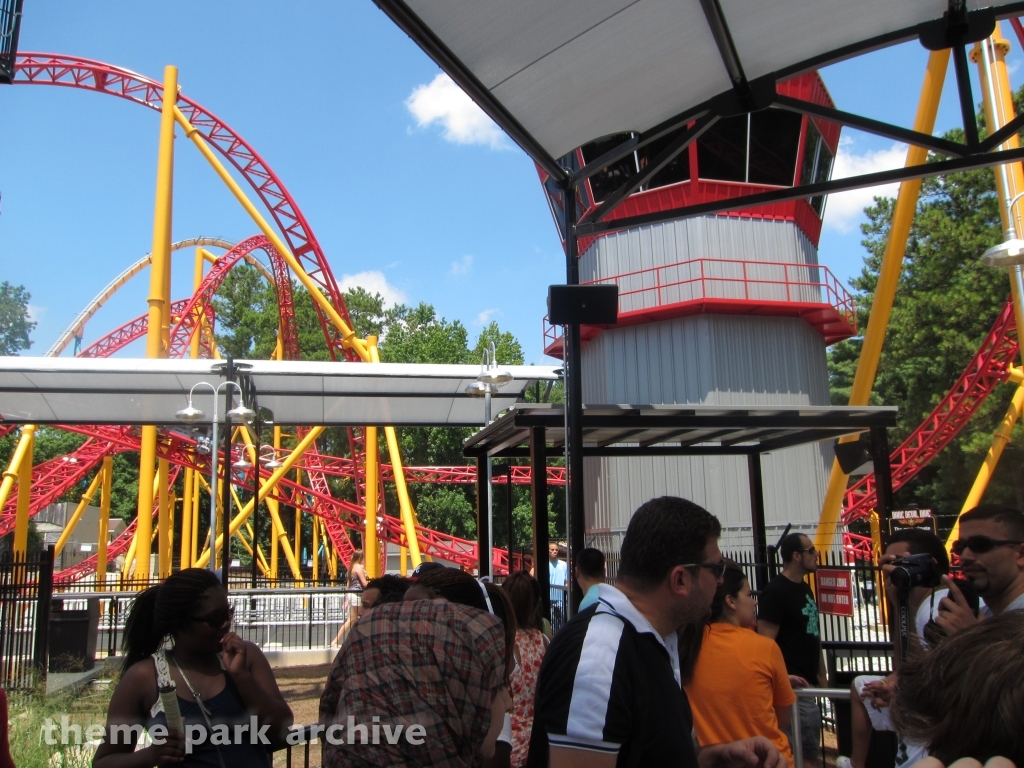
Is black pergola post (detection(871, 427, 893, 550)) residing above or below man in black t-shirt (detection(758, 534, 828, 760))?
above

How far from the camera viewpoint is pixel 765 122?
20.4m

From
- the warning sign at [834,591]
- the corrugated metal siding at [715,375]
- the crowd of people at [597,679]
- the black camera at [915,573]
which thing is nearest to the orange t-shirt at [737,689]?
the crowd of people at [597,679]

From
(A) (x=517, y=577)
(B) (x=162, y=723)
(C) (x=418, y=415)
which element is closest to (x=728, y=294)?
(C) (x=418, y=415)

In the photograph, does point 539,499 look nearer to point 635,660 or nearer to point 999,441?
point 635,660

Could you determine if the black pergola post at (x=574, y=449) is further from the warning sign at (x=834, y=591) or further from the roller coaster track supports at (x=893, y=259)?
the roller coaster track supports at (x=893, y=259)

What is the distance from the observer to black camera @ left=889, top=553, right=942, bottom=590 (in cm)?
330

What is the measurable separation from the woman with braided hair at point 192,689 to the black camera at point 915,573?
235 centimetres

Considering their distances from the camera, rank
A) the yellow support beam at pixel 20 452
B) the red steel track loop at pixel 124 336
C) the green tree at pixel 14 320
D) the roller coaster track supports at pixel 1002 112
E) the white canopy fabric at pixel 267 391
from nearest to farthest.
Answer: the roller coaster track supports at pixel 1002 112
the white canopy fabric at pixel 267 391
the yellow support beam at pixel 20 452
the red steel track loop at pixel 124 336
the green tree at pixel 14 320

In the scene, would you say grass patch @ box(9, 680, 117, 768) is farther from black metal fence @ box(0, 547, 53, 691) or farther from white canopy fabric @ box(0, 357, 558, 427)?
white canopy fabric @ box(0, 357, 558, 427)

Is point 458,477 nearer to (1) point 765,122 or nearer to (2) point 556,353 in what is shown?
(2) point 556,353

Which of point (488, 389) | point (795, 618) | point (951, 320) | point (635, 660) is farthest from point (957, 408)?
point (635, 660)

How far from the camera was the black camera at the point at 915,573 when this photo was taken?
3.30 m

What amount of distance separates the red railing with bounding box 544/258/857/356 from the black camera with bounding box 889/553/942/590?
57.7 feet

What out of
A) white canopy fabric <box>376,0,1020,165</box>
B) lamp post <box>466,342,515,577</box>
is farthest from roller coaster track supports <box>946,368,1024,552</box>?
white canopy fabric <box>376,0,1020,165</box>
